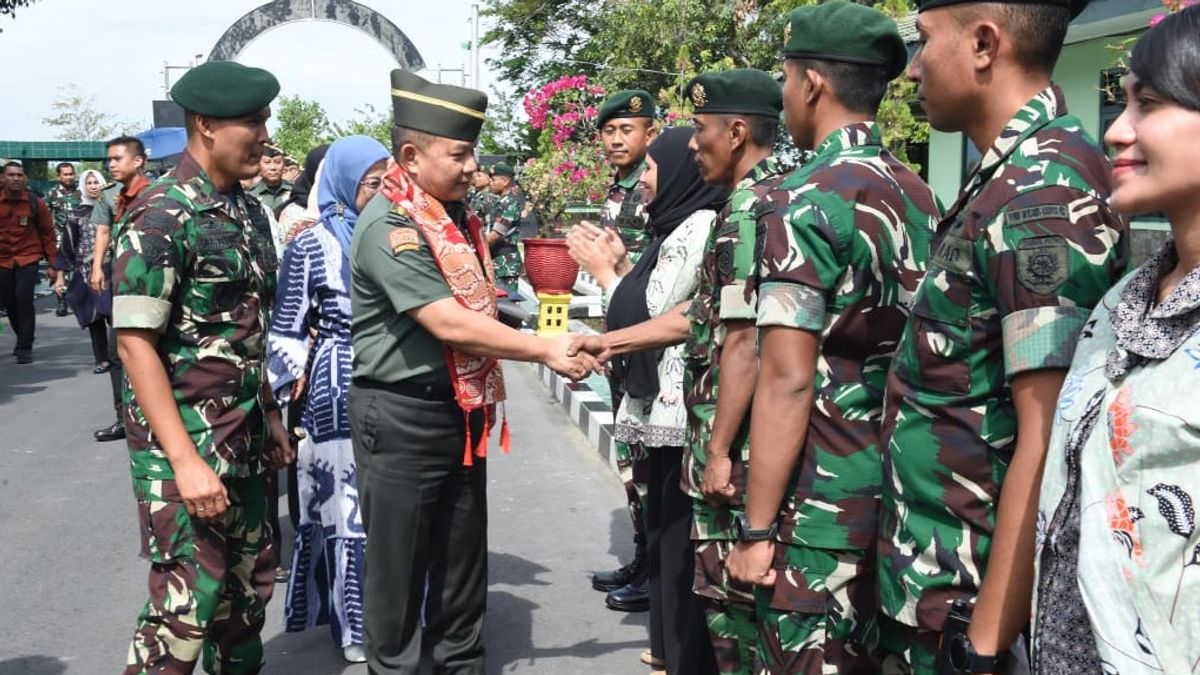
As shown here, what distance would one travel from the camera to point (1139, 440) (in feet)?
4.75

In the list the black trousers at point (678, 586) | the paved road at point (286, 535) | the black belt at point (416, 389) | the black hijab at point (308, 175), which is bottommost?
the paved road at point (286, 535)

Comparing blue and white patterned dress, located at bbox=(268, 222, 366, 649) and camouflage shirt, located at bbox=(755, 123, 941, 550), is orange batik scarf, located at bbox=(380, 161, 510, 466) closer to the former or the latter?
blue and white patterned dress, located at bbox=(268, 222, 366, 649)

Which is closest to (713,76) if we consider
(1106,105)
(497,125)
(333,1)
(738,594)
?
(738,594)

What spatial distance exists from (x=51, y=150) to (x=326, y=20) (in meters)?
8.03

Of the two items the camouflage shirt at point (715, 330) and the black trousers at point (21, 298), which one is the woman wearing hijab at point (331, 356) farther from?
the black trousers at point (21, 298)

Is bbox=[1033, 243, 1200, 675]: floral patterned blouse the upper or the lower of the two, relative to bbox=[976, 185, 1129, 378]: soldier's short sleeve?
lower

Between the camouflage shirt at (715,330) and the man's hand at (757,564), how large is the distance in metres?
0.24

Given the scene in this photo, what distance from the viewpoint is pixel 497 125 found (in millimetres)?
39469

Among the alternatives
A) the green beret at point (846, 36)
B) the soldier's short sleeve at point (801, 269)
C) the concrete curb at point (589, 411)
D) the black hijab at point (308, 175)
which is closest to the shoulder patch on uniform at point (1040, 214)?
the soldier's short sleeve at point (801, 269)

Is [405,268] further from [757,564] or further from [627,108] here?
[627,108]

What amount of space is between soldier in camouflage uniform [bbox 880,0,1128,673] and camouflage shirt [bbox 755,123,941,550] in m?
0.30

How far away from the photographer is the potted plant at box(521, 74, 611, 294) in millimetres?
13312

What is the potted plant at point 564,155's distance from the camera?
13.3 m

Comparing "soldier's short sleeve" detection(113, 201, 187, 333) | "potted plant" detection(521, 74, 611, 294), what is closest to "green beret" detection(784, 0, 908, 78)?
"soldier's short sleeve" detection(113, 201, 187, 333)
